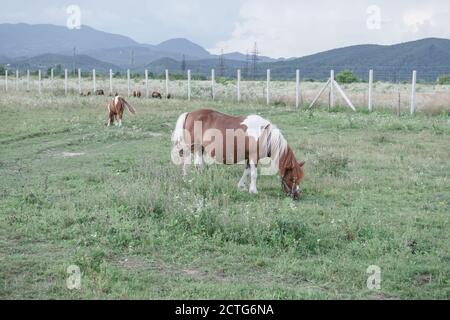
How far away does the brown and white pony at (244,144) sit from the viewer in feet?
31.2

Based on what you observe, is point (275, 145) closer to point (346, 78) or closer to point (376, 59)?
point (346, 78)

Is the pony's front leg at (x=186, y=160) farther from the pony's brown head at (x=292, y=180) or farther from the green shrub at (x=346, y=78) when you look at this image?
the green shrub at (x=346, y=78)

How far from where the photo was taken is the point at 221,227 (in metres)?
7.27

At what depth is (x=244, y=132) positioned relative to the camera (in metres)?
9.80

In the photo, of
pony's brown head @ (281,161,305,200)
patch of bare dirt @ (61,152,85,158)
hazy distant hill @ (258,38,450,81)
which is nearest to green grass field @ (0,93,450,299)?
patch of bare dirt @ (61,152,85,158)

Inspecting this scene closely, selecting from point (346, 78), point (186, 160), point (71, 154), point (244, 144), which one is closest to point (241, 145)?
point (244, 144)

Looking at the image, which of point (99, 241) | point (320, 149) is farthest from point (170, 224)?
point (320, 149)

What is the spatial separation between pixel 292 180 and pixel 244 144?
3.44ft

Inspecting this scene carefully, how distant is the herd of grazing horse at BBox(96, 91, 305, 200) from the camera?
31.2 ft

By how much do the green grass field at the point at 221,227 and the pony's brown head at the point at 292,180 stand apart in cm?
20

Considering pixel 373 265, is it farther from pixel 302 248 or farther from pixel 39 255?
pixel 39 255

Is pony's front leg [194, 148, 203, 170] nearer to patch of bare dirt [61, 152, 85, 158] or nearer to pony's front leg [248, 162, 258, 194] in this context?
pony's front leg [248, 162, 258, 194]

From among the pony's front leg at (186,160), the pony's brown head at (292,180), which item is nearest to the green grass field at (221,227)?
the pony's brown head at (292,180)
